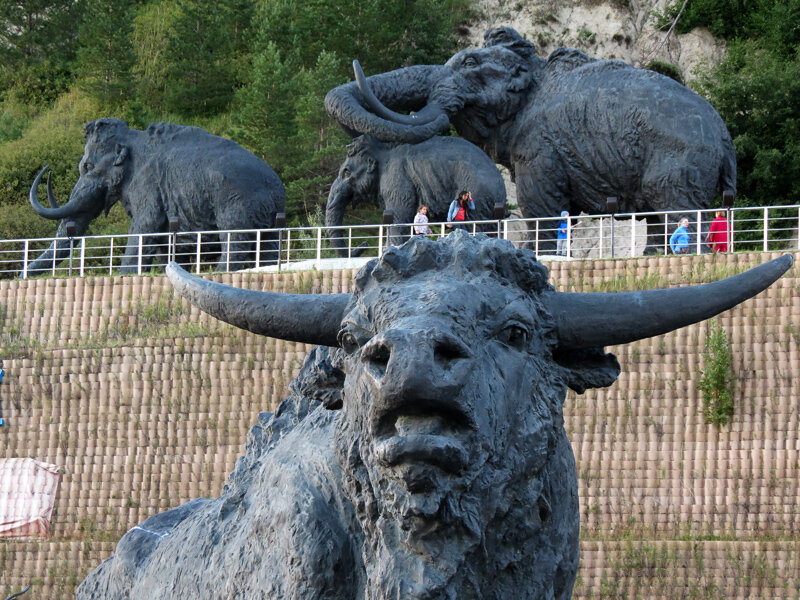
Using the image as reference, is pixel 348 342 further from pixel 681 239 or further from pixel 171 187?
pixel 171 187

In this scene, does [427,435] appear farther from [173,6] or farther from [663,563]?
[173,6]

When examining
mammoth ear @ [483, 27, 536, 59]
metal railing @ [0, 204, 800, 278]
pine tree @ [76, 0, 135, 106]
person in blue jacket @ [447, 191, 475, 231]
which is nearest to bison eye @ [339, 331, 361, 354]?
metal railing @ [0, 204, 800, 278]

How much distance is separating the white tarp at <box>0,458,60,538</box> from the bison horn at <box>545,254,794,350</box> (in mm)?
10824

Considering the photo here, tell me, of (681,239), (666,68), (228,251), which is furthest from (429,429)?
(666,68)

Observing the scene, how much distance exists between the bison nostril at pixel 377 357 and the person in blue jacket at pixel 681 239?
443 inches

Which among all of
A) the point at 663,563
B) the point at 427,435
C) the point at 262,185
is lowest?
the point at 663,563

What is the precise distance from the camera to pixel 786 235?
25750 mm

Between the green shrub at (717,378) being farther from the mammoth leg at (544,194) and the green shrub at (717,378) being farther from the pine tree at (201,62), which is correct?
the pine tree at (201,62)

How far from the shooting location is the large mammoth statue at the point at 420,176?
1542cm

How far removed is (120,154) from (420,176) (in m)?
4.98

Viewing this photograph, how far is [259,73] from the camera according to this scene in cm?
2725

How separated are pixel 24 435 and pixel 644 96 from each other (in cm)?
803

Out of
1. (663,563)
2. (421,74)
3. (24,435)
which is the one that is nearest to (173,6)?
(421,74)

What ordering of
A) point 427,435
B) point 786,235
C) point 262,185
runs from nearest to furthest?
point 427,435, point 262,185, point 786,235
